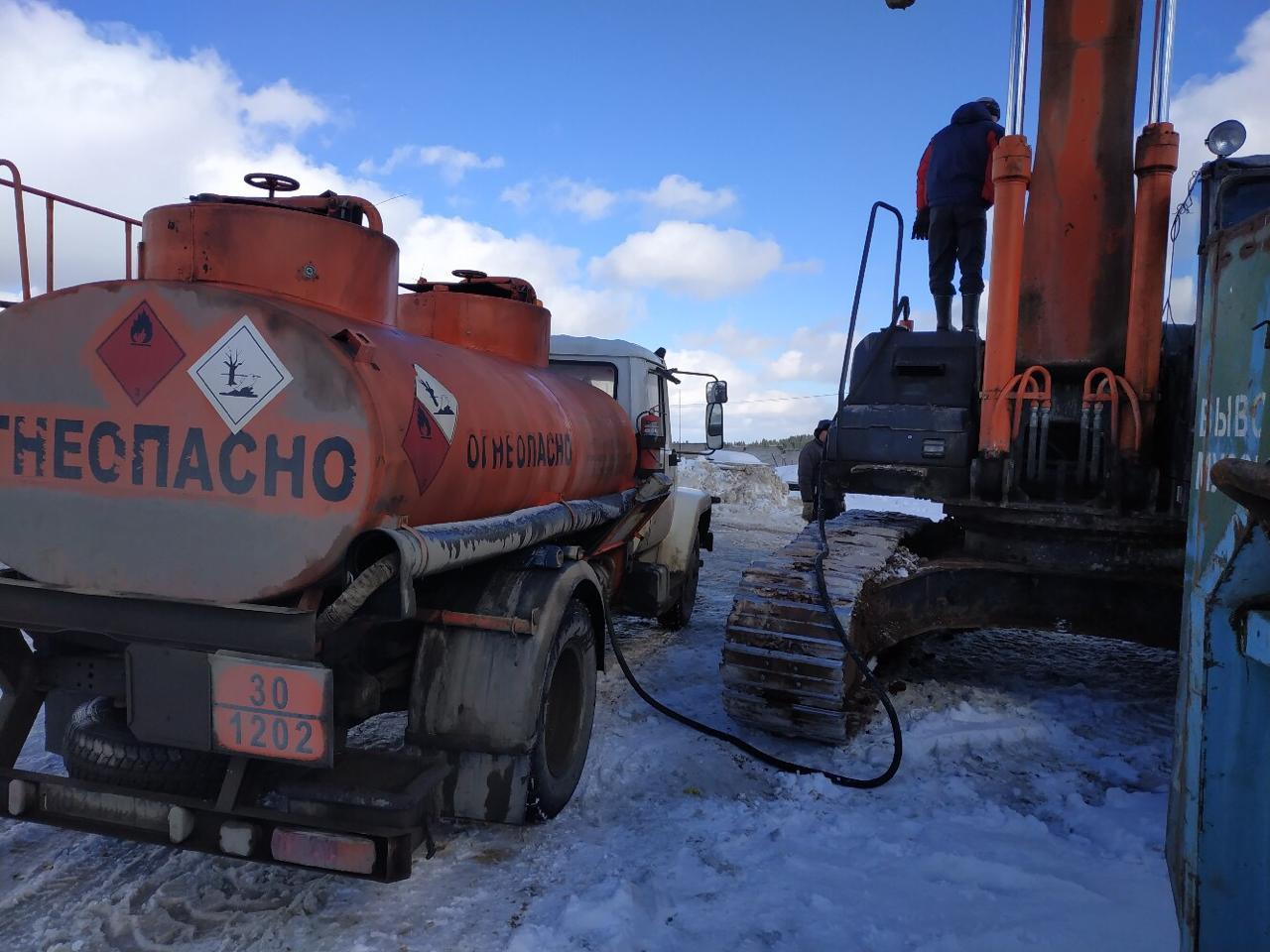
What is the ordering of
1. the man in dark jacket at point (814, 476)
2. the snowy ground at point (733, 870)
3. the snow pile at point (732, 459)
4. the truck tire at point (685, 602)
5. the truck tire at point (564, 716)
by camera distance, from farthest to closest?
the snow pile at point (732, 459), the man in dark jacket at point (814, 476), the truck tire at point (685, 602), the truck tire at point (564, 716), the snowy ground at point (733, 870)

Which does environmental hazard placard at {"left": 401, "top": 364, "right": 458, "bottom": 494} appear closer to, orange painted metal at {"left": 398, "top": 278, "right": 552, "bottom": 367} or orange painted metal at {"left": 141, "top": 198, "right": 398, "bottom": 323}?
orange painted metal at {"left": 141, "top": 198, "right": 398, "bottom": 323}

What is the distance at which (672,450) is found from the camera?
715 centimetres

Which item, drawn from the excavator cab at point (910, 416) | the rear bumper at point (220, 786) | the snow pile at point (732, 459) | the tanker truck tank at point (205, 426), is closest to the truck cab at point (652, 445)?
the excavator cab at point (910, 416)

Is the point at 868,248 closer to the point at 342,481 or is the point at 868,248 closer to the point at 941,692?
the point at 941,692

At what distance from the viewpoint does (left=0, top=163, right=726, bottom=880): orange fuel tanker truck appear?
260 cm

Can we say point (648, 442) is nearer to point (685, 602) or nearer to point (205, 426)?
point (685, 602)

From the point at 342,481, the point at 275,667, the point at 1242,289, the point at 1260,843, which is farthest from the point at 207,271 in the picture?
the point at 1260,843

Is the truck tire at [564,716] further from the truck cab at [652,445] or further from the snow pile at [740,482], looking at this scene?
the snow pile at [740,482]

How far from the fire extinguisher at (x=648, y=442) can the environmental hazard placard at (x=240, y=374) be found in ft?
11.9

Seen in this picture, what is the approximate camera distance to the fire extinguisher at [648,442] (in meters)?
6.09

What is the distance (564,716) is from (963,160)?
17.4ft

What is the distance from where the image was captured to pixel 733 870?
10.7 feet

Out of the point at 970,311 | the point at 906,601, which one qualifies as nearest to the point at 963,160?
the point at 970,311

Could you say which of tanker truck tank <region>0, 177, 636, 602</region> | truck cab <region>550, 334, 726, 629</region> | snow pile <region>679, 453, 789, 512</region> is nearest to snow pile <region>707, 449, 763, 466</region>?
snow pile <region>679, 453, 789, 512</region>
